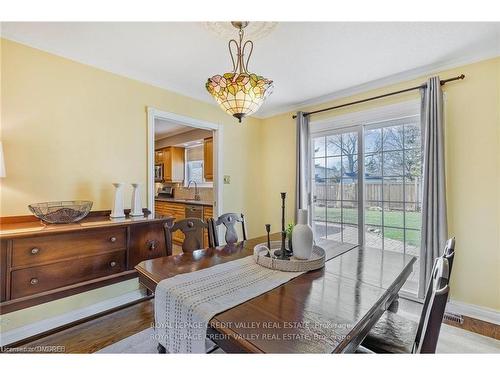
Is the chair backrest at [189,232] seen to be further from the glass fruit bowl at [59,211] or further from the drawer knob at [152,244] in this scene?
the glass fruit bowl at [59,211]

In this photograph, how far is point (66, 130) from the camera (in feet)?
7.14

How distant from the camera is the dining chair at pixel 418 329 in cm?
72

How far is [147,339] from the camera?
75.1 inches

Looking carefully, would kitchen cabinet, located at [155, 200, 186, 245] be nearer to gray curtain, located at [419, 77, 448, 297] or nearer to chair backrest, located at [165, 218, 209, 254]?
chair backrest, located at [165, 218, 209, 254]

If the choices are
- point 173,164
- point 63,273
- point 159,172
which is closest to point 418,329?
point 63,273

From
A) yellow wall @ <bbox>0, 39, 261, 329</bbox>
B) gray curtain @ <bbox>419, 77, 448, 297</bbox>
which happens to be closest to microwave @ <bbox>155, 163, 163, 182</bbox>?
yellow wall @ <bbox>0, 39, 261, 329</bbox>

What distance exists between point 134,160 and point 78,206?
796 mm

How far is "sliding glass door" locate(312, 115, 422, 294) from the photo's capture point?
2.67m

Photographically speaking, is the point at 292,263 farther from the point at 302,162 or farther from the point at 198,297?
the point at 302,162

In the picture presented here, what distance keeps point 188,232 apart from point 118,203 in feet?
2.98

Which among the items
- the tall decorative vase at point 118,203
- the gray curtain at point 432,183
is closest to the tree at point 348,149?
the gray curtain at point 432,183

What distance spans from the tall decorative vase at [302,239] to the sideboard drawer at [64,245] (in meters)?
1.50
